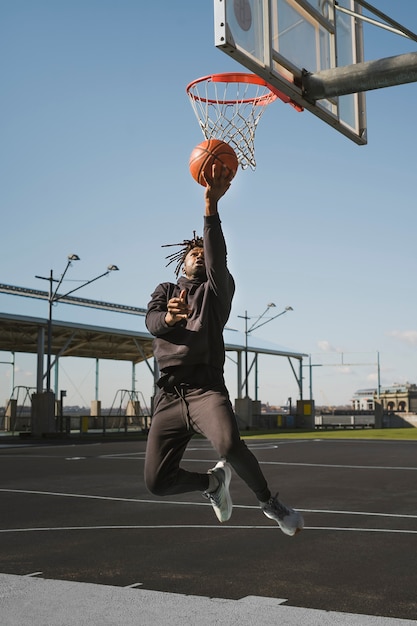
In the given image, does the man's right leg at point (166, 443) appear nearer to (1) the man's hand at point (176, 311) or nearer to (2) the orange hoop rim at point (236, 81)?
(1) the man's hand at point (176, 311)

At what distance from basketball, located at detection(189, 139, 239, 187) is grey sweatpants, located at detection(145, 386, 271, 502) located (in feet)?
4.70

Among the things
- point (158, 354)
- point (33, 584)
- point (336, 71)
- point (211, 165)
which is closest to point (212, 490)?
point (158, 354)

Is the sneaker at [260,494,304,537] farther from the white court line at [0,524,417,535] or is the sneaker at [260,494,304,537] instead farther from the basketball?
the white court line at [0,524,417,535]

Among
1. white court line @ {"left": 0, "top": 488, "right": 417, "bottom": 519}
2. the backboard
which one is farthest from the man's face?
white court line @ {"left": 0, "top": 488, "right": 417, "bottom": 519}

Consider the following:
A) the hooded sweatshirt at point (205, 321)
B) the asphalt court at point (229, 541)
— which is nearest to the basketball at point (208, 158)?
the hooded sweatshirt at point (205, 321)

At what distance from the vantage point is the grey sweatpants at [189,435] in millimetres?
4523

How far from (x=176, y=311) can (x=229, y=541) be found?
4081 millimetres

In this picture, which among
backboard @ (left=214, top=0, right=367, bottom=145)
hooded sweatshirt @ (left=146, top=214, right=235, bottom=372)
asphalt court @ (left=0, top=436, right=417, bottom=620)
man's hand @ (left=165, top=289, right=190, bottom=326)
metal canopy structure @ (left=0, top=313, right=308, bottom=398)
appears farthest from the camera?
metal canopy structure @ (left=0, top=313, right=308, bottom=398)

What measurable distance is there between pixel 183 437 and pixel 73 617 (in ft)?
4.30

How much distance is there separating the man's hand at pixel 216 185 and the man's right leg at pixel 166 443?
129 centimetres

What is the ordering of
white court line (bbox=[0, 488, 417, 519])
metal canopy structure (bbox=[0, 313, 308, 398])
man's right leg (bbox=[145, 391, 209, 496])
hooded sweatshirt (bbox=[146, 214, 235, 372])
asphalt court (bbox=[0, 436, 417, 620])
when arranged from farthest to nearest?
metal canopy structure (bbox=[0, 313, 308, 398])
white court line (bbox=[0, 488, 417, 519])
asphalt court (bbox=[0, 436, 417, 620])
man's right leg (bbox=[145, 391, 209, 496])
hooded sweatshirt (bbox=[146, 214, 235, 372])

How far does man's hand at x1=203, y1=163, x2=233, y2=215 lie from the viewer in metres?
4.71

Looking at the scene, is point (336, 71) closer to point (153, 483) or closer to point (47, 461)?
point (153, 483)

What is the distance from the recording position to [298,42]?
8.05 metres
